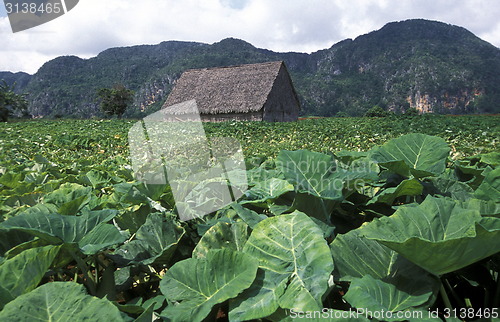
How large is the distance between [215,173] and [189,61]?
3817 inches

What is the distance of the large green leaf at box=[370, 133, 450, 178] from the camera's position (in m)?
1.09

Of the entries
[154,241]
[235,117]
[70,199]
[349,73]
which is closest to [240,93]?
[235,117]

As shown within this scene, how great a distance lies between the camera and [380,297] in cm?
57

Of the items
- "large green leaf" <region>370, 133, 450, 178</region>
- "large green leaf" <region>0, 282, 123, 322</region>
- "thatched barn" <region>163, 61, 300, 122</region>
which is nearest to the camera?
"large green leaf" <region>0, 282, 123, 322</region>

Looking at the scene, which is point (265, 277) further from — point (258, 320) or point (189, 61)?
point (189, 61)

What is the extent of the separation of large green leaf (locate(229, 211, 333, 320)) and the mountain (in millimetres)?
82933

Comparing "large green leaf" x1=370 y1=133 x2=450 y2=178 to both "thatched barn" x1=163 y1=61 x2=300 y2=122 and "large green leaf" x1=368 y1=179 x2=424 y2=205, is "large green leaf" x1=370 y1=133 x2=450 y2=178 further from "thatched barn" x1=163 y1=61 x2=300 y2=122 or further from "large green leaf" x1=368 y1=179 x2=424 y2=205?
"thatched barn" x1=163 y1=61 x2=300 y2=122

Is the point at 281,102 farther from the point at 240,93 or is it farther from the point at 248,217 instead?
the point at 248,217

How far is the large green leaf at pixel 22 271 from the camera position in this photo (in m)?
0.55

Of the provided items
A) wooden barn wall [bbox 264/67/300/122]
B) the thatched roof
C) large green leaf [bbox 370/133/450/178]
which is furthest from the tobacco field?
wooden barn wall [bbox 264/67/300/122]

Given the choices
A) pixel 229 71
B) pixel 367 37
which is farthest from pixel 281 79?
pixel 367 37

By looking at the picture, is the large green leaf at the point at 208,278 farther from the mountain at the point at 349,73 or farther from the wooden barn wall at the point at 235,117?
the mountain at the point at 349,73

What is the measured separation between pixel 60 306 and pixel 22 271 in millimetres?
119

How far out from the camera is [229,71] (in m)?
28.1
